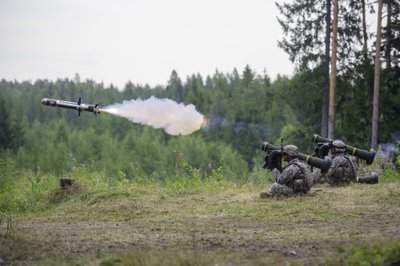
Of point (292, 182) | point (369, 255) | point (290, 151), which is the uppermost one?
point (290, 151)

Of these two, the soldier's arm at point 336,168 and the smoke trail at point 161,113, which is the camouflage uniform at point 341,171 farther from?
the smoke trail at point 161,113

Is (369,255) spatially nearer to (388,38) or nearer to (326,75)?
(388,38)

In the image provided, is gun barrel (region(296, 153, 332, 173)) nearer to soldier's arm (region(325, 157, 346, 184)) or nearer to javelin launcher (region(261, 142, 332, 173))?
javelin launcher (region(261, 142, 332, 173))

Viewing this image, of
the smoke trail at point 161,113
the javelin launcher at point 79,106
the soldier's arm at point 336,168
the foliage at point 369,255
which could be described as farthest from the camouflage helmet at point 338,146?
the foliage at point 369,255

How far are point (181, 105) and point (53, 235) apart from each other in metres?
7.27

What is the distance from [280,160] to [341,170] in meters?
2.08

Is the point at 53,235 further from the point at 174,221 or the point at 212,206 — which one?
the point at 212,206

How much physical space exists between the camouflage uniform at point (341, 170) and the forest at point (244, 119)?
5.81ft

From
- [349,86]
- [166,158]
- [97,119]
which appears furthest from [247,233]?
[97,119]

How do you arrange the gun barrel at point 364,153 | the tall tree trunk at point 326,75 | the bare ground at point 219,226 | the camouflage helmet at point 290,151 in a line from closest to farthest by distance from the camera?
the bare ground at point 219,226 → the camouflage helmet at point 290,151 → the gun barrel at point 364,153 → the tall tree trunk at point 326,75

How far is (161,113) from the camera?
705 inches

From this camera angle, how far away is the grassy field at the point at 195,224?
8.70 m

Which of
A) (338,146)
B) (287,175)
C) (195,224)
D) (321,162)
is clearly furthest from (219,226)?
(338,146)

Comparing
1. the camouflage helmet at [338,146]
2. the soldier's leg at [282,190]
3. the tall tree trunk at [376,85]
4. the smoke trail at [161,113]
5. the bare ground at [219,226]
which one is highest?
the tall tree trunk at [376,85]
